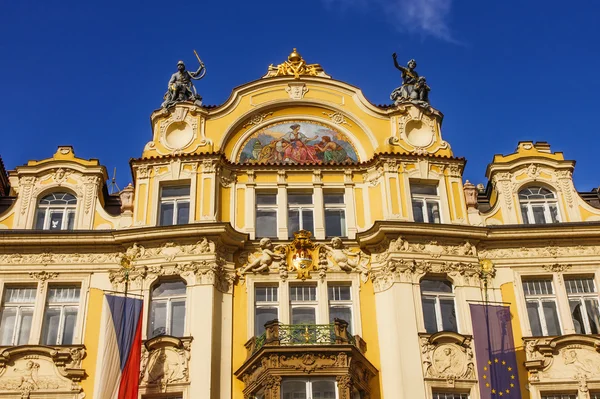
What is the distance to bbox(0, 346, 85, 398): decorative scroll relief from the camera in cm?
2633

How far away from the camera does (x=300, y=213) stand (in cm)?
3050

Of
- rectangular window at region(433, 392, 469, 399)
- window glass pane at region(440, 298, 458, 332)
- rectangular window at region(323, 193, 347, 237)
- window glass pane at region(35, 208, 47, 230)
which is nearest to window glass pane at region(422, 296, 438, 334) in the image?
window glass pane at region(440, 298, 458, 332)

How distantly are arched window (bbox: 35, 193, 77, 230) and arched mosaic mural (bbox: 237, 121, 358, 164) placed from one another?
6606mm

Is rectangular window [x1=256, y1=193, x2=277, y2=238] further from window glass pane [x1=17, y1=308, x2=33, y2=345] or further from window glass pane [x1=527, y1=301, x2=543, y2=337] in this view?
window glass pane [x1=527, y1=301, x2=543, y2=337]

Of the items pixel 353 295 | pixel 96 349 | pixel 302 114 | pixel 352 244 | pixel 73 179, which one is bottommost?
pixel 96 349

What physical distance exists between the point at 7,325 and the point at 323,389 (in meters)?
11.2

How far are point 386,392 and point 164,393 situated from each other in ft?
23.4

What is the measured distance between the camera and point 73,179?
101ft

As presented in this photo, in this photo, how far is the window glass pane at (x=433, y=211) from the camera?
3038cm

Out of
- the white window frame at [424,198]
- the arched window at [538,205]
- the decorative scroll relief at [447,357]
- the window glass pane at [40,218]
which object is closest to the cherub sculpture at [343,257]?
the white window frame at [424,198]

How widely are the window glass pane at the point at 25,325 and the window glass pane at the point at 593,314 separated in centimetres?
1935

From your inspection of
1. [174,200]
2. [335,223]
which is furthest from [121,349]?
[335,223]

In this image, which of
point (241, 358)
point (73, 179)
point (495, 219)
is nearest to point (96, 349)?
point (241, 358)

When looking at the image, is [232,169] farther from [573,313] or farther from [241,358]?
[573,313]
